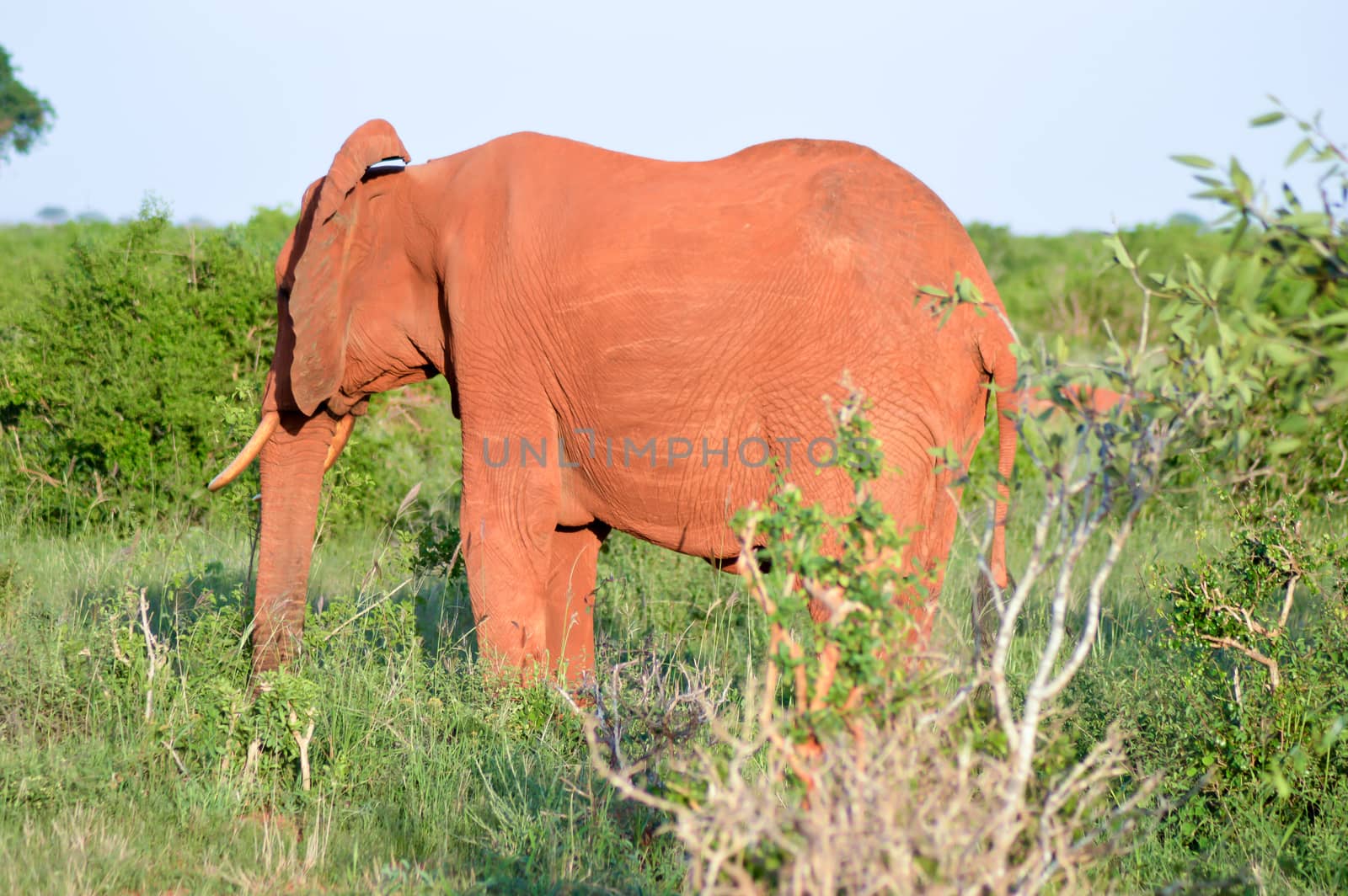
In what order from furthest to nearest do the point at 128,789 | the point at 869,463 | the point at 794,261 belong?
the point at 794,261
the point at 128,789
the point at 869,463

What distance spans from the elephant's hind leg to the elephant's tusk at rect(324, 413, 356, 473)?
1131 mm

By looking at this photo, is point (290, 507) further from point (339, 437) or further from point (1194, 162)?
point (1194, 162)

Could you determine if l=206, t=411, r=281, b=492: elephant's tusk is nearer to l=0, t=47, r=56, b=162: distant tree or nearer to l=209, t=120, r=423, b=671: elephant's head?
l=209, t=120, r=423, b=671: elephant's head

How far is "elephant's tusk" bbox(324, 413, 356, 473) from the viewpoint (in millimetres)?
5879

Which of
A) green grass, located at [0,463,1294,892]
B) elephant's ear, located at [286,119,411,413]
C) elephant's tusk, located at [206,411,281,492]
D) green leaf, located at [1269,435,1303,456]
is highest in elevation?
elephant's ear, located at [286,119,411,413]

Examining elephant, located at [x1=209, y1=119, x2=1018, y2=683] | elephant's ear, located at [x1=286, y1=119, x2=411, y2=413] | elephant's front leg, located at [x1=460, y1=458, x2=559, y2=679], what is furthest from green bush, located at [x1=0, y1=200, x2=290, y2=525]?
elephant's front leg, located at [x1=460, y1=458, x2=559, y2=679]

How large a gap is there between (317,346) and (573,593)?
4.98 feet

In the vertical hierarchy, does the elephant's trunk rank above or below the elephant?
below

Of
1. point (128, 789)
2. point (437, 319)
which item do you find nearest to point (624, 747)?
point (128, 789)

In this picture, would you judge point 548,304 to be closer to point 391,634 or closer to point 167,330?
point 391,634

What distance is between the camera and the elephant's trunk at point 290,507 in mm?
5582

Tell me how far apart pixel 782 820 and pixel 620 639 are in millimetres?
3983

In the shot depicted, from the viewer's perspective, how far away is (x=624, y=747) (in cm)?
439

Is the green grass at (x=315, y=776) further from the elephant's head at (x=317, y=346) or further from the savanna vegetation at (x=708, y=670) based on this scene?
the elephant's head at (x=317, y=346)
